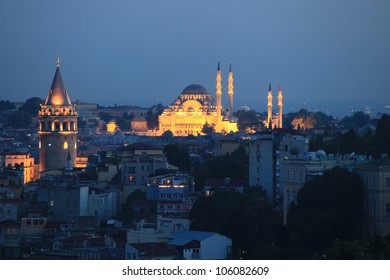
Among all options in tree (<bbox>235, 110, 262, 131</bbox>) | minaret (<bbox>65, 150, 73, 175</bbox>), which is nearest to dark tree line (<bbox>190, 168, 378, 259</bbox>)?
minaret (<bbox>65, 150, 73, 175</bbox>)

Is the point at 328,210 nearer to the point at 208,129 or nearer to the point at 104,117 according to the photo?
the point at 208,129

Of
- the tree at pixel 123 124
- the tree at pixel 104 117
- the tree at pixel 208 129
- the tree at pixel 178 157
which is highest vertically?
the tree at pixel 104 117

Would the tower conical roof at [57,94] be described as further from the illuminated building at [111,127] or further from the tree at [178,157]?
the illuminated building at [111,127]

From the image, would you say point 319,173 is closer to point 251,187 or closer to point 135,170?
point 251,187

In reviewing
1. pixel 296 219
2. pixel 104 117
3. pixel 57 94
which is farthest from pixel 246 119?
pixel 296 219

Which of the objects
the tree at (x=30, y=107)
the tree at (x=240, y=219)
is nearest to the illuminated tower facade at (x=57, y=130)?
the tree at (x=240, y=219)

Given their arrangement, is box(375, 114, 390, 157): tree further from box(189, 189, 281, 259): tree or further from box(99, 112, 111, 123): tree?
box(99, 112, 111, 123): tree
